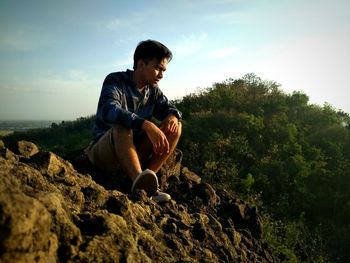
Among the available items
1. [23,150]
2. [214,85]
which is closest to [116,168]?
[23,150]

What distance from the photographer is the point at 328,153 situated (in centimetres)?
2741

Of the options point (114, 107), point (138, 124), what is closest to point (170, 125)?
point (138, 124)

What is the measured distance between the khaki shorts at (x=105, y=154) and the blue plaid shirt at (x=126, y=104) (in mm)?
160

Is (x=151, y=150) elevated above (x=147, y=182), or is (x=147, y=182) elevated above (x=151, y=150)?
(x=151, y=150)

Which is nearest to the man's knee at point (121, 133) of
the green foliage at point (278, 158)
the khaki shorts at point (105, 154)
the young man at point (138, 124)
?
the young man at point (138, 124)

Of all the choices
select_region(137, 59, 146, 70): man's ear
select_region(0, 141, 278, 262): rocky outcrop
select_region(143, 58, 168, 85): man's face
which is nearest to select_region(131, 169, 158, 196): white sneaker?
select_region(0, 141, 278, 262): rocky outcrop

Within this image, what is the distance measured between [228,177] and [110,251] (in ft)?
54.5

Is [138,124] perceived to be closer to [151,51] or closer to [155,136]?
[155,136]

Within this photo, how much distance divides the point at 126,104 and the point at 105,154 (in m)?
0.72

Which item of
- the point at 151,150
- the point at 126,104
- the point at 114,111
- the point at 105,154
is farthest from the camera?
the point at 126,104

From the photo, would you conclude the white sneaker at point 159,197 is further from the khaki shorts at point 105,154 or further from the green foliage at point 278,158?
the green foliage at point 278,158

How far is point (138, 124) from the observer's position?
3.25 meters

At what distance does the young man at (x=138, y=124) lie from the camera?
3256mm

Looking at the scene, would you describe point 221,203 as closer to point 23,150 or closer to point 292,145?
point 23,150
